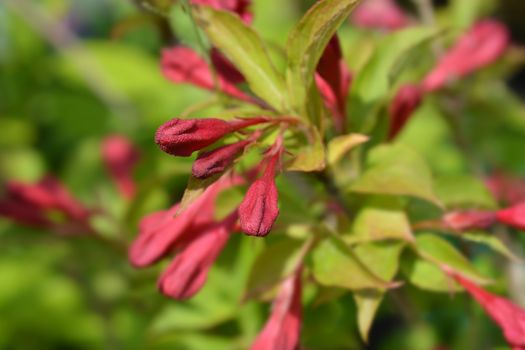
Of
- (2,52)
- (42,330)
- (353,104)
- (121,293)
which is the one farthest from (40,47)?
(353,104)

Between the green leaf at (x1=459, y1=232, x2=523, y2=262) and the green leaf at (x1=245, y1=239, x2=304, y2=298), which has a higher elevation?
the green leaf at (x1=245, y1=239, x2=304, y2=298)

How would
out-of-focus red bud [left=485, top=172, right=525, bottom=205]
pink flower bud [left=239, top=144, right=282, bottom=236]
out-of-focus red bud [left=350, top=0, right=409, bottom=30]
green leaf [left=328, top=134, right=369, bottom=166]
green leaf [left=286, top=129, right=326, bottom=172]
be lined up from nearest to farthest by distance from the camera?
pink flower bud [left=239, top=144, right=282, bottom=236] < green leaf [left=286, top=129, right=326, bottom=172] < green leaf [left=328, top=134, right=369, bottom=166] < out-of-focus red bud [left=485, top=172, right=525, bottom=205] < out-of-focus red bud [left=350, top=0, right=409, bottom=30]

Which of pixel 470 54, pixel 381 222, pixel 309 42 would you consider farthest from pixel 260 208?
pixel 470 54

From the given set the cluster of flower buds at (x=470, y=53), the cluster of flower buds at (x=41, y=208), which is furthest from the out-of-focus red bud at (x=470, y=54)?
the cluster of flower buds at (x=41, y=208)

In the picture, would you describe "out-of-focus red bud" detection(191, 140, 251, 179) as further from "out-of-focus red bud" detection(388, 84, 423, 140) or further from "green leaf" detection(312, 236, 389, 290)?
"out-of-focus red bud" detection(388, 84, 423, 140)

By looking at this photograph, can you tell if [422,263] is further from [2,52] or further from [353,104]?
[2,52]

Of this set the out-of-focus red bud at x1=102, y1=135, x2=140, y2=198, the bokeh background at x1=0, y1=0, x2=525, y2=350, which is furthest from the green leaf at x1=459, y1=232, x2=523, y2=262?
the out-of-focus red bud at x1=102, y1=135, x2=140, y2=198
